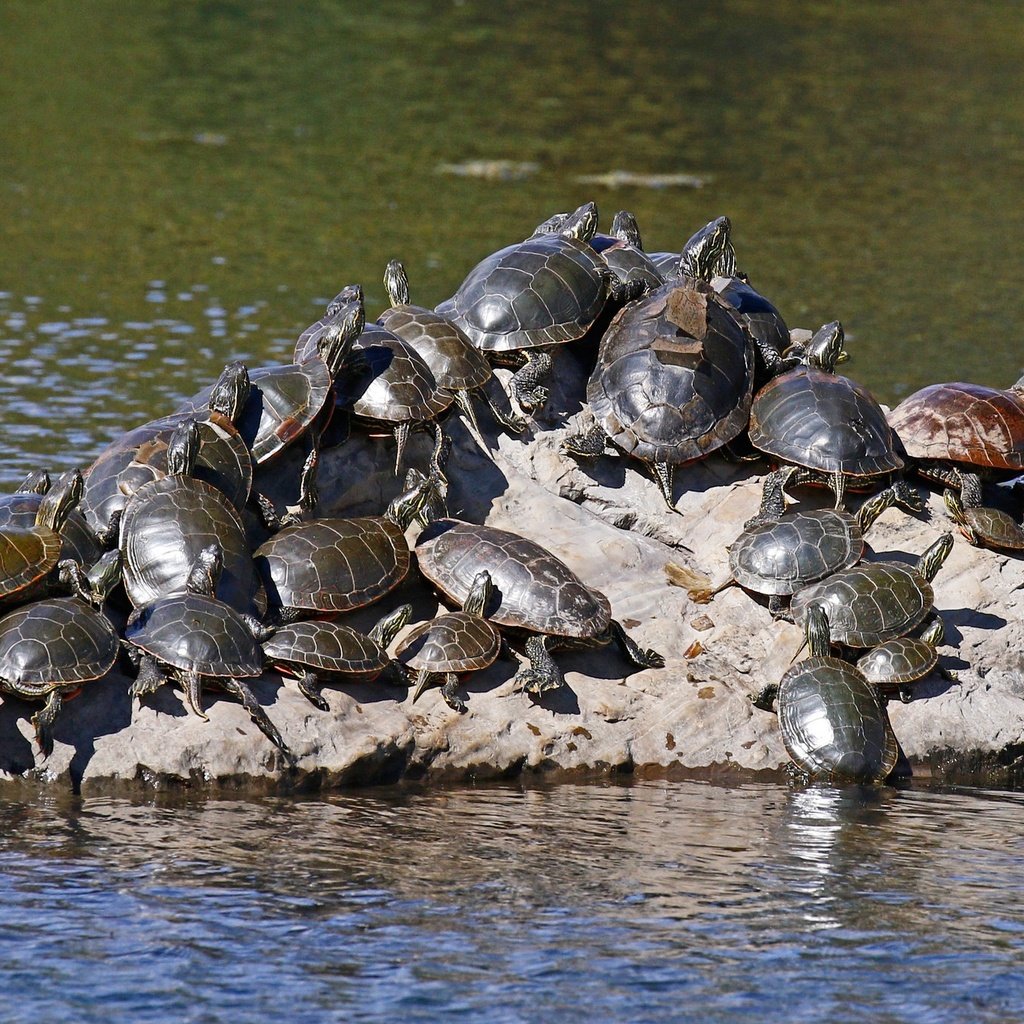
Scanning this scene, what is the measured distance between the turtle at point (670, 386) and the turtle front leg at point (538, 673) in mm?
1452

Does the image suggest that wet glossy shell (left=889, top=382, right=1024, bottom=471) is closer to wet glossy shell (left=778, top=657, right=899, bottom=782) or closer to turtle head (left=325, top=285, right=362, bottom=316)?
wet glossy shell (left=778, top=657, right=899, bottom=782)

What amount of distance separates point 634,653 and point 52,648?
2.74 m

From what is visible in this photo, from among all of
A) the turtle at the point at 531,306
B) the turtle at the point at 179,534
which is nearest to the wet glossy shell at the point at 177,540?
the turtle at the point at 179,534

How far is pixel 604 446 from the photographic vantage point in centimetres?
865

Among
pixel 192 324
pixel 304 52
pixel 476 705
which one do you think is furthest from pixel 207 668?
pixel 304 52

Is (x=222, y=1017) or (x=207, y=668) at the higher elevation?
(x=207, y=668)

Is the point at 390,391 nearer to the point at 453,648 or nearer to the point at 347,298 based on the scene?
the point at 347,298

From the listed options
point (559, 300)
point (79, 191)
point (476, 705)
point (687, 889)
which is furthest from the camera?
point (79, 191)

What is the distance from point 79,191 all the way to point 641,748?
14482 mm

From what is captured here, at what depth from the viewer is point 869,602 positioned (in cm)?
765

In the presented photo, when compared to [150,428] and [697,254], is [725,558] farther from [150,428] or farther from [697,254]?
[150,428]

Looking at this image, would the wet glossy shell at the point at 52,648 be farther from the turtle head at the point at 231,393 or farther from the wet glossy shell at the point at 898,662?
the wet glossy shell at the point at 898,662

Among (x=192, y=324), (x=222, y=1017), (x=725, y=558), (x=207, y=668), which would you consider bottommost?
(x=222, y=1017)

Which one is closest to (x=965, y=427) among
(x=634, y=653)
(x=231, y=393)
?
(x=634, y=653)
